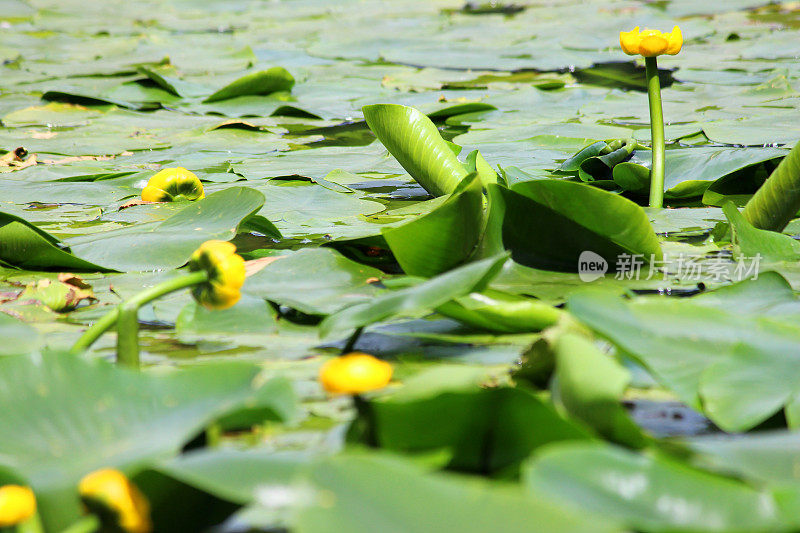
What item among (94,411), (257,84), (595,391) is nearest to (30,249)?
(94,411)

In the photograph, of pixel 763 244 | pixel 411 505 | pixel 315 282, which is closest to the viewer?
pixel 411 505

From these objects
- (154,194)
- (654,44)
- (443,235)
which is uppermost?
(654,44)

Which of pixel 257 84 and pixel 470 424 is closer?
pixel 470 424

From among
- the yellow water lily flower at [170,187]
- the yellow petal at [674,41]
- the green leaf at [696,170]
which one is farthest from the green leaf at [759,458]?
the yellow water lily flower at [170,187]

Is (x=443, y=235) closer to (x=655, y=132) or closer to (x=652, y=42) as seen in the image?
(x=652, y=42)

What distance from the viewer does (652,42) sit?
47.8 inches

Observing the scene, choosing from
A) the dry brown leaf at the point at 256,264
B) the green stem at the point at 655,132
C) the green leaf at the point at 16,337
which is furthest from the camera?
the green stem at the point at 655,132

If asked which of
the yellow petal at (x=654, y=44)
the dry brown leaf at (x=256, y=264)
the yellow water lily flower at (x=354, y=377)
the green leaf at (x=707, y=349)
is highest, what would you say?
the yellow petal at (x=654, y=44)

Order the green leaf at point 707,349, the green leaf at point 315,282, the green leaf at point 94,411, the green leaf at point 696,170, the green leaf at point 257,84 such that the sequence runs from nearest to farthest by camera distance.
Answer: the green leaf at point 94,411, the green leaf at point 707,349, the green leaf at point 315,282, the green leaf at point 696,170, the green leaf at point 257,84

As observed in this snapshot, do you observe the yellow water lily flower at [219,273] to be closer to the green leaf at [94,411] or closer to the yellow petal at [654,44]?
the green leaf at [94,411]

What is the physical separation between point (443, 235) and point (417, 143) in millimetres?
498

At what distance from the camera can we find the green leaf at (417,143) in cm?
142

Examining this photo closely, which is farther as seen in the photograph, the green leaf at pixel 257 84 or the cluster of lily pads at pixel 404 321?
the green leaf at pixel 257 84

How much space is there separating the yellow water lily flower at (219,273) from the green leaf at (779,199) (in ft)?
2.53
